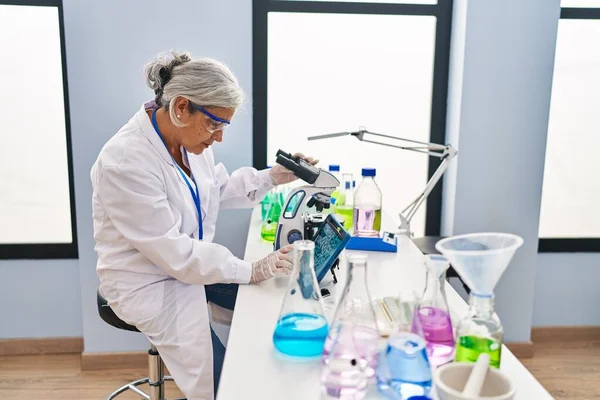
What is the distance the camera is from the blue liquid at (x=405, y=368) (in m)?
1.01

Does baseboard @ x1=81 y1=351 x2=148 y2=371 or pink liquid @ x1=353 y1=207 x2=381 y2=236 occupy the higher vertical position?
pink liquid @ x1=353 y1=207 x2=381 y2=236

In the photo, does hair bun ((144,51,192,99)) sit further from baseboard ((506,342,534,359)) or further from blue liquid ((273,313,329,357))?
baseboard ((506,342,534,359))

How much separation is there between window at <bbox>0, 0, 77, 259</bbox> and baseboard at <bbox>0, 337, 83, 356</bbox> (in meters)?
0.43

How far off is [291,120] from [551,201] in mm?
1478

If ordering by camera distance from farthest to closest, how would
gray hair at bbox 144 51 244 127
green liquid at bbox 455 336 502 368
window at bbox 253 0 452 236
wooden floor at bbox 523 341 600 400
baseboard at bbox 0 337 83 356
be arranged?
1. baseboard at bbox 0 337 83 356
2. window at bbox 253 0 452 236
3. wooden floor at bbox 523 341 600 400
4. gray hair at bbox 144 51 244 127
5. green liquid at bbox 455 336 502 368

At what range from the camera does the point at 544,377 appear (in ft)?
8.92

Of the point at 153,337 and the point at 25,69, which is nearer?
the point at 153,337

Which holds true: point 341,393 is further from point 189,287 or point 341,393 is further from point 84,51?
point 84,51

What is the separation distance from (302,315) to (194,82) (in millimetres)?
814

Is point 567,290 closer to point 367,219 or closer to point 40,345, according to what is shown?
point 367,219

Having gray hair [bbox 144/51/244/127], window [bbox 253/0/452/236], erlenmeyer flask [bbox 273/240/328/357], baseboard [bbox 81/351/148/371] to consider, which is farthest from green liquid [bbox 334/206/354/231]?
baseboard [bbox 81/351/148/371]

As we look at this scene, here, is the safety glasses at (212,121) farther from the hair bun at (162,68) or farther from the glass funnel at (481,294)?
the glass funnel at (481,294)

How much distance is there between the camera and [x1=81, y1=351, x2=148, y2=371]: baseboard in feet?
8.95

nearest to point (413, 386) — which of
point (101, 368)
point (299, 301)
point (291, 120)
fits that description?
point (299, 301)
